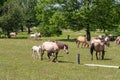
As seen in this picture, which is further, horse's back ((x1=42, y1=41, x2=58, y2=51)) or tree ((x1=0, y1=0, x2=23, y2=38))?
tree ((x1=0, y1=0, x2=23, y2=38))

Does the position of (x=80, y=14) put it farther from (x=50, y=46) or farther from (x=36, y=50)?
(x=50, y=46)

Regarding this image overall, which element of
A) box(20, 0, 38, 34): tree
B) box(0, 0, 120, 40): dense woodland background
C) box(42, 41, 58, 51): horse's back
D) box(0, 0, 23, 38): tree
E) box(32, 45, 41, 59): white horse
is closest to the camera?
box(42, 41, 58, 51): horse's back

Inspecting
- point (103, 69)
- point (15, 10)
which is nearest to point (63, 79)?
point (103, 69)

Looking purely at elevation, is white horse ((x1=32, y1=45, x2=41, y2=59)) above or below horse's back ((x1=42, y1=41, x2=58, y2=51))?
below

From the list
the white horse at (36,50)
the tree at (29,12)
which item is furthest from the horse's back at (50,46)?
the tree at (29,12)

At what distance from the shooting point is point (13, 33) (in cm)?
7694

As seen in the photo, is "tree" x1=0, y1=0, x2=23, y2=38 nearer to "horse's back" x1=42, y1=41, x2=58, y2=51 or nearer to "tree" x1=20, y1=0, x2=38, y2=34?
"tree" x1=20, y1=0, x2=38, y2=34

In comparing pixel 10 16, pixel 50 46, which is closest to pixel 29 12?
pixel 10 16

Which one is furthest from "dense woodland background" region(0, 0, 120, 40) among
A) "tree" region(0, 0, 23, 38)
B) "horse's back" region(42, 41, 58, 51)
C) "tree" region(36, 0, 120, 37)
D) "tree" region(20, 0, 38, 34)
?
"tree" region(20, 0, 38, 34)

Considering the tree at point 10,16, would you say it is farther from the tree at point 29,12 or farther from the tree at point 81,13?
the tree at point 29,12

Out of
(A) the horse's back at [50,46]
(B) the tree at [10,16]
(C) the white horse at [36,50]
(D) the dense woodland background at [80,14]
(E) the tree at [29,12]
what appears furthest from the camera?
(E) the tree at [29,12]

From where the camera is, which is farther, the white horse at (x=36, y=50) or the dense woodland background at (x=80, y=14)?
the dense woodland background at (x=80, y=14)

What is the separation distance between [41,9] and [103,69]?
43400 mm

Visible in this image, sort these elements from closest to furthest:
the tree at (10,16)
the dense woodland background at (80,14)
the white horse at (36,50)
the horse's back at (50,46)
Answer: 1. the horse's back at (50,46)
2. the white horse at (36,50)
3. the dense woodland background at (80,14)
4. the tree at (10,16)
